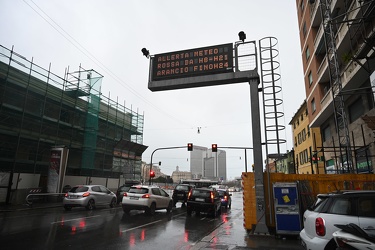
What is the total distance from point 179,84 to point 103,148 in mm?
21563

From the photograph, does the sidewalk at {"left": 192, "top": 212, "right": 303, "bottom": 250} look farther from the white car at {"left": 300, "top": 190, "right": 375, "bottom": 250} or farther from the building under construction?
the building under construction

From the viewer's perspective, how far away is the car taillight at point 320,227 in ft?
15.6

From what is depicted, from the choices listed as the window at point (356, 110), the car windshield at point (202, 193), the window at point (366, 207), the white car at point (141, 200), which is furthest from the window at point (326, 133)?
the window at point (366, 207)

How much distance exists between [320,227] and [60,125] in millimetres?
25474

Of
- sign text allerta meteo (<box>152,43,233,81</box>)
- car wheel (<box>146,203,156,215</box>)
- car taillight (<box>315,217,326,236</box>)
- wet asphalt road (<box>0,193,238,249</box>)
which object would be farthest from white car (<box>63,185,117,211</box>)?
car taillight (<box>315,217,326,236</box>)

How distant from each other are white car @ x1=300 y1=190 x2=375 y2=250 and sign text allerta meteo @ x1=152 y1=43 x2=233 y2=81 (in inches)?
290

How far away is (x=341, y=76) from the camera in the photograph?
1662cm

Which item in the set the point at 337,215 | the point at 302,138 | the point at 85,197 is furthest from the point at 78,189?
the point at 302,138

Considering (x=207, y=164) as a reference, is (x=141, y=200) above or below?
below

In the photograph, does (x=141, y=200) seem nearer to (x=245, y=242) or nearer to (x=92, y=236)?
(x=92, y=236)

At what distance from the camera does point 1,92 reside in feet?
63.8

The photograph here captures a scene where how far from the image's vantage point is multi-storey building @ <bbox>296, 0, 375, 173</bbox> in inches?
480

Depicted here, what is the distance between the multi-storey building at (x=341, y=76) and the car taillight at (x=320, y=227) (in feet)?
23.9

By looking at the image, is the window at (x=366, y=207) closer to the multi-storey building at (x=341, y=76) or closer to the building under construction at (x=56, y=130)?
the multi-storey building at (x=341, y=76)
